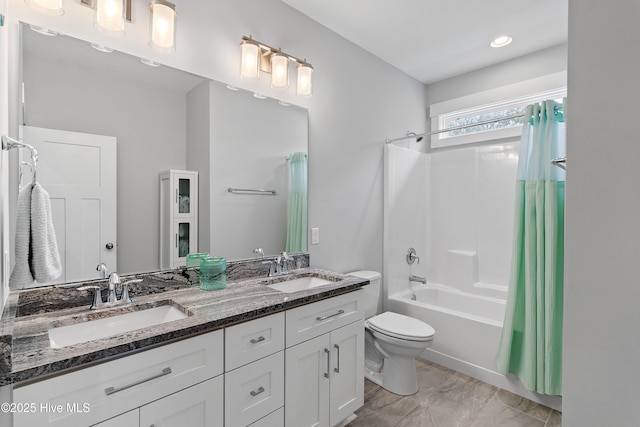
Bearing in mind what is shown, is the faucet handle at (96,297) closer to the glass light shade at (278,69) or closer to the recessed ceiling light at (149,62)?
Answer: the recessed ceiling light at (149,62)

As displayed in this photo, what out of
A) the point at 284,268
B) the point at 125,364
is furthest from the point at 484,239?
the point at 125,364

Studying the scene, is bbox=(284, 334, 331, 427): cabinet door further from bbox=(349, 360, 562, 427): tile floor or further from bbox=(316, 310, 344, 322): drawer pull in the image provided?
bbox=(349, 360, 562, 427): tile floor

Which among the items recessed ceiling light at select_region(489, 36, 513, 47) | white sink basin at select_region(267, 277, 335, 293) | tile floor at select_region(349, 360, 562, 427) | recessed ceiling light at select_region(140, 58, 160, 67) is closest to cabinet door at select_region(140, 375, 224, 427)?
white sink basin at select_region(267, 277, 335, 293)

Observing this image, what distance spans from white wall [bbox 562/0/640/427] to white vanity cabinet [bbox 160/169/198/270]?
5.44ft

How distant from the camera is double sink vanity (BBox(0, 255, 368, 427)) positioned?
0.89 meters

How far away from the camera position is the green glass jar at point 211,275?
165cm

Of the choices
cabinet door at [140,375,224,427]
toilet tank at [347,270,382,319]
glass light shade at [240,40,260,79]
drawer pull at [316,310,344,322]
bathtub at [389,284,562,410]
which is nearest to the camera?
cabinet door at [140,375,224,427]

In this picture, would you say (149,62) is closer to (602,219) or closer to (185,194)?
(185,194)

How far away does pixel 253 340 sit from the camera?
134 cm

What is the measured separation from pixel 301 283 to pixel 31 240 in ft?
4.45

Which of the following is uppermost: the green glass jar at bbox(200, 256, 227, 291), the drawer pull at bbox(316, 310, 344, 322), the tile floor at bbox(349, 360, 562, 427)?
the green glass jar at bbox(200, 256, 227, 291)

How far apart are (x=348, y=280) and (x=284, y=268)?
18.3 inches

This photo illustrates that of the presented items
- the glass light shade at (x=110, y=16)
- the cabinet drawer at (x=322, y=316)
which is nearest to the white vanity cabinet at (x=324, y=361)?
the cabinet drawer at (x=322, y=316)

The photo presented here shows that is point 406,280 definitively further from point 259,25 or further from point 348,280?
point 259,25
